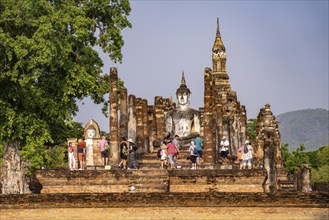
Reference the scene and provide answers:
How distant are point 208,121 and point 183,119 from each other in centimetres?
734

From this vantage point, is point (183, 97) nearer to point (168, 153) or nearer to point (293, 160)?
point (168, 153)

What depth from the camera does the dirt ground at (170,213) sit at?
24.5 m

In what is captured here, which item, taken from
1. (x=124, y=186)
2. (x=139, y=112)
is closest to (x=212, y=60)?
(x=139, y=112)

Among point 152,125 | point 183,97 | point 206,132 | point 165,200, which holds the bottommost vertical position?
point 165,200

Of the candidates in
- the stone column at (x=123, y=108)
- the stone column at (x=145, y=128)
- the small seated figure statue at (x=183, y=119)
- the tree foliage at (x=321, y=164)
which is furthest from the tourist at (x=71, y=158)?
the tree foliage at (x=321, y=164)

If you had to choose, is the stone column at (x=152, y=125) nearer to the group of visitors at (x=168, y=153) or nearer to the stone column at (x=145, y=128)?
the stone column at (x=145, y=128)

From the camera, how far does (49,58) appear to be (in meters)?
30.1

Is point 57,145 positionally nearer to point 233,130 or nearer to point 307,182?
point 233,130

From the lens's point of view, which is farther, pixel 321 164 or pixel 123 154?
pixel 321 164

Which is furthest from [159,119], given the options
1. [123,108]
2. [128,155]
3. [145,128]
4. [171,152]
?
[171,152]

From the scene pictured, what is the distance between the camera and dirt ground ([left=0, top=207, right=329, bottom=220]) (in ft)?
80.3

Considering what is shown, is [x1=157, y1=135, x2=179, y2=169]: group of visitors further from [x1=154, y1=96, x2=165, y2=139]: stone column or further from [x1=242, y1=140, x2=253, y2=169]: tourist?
[x1=154, y1=96, x2=165, y2=139]: stone column

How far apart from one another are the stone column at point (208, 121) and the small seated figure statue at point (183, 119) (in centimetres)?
658

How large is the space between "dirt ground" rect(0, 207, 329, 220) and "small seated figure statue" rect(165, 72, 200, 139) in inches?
514
